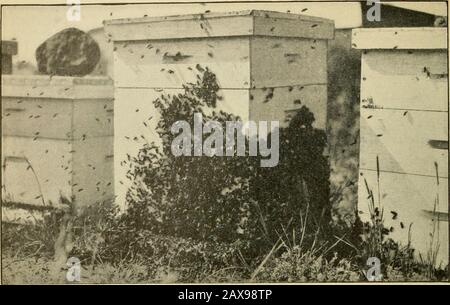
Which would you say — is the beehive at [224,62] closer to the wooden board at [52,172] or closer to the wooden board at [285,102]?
the wooden board at [285,102]

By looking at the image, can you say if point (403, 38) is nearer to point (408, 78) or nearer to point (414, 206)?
point (408, 78)

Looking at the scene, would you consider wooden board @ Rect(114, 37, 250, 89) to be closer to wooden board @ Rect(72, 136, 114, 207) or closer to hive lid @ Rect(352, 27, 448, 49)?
wooden board @ Rect(72, 136, 114, 207)

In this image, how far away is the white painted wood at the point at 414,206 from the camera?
3141 mm

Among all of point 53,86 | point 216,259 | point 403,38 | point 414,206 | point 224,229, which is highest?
point 403,38

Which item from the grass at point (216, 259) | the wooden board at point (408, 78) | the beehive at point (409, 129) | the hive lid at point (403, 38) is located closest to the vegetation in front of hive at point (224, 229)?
the grass at point (216, 259)

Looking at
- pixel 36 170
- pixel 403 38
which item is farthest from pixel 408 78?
pixel 36 170

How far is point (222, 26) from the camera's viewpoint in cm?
308

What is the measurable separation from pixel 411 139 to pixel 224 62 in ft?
3.92

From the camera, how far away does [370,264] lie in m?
3.21

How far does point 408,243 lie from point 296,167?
81 centimetres

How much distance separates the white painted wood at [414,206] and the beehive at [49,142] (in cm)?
176
